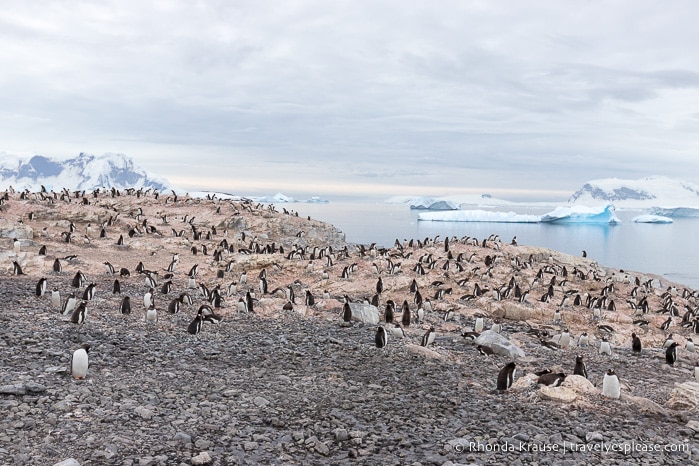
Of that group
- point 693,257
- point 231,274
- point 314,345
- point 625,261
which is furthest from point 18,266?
point 693,257

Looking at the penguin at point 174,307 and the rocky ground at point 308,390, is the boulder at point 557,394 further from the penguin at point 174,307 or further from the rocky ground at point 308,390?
the penguin at point 174,307

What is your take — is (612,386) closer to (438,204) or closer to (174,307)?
(174,307)

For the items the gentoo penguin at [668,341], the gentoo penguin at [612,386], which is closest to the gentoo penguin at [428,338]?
the gentoo penguin at [612,386]

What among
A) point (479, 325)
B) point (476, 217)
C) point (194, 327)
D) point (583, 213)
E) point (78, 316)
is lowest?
point (479, 325)

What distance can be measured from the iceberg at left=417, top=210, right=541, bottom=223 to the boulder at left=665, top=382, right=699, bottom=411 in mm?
90064

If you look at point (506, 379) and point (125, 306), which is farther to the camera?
point (125, 306)

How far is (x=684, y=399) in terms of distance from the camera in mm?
8828

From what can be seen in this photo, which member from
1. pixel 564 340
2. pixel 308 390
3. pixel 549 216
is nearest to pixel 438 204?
pixel 549 216

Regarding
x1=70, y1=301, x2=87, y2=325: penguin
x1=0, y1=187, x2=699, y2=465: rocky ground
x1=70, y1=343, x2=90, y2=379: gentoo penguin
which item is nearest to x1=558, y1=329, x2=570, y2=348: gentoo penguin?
x1=0, y1=187, x2=699, y2=465: rocky ground

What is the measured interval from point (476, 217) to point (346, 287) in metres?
83.6

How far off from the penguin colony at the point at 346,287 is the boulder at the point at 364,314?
0.97ft

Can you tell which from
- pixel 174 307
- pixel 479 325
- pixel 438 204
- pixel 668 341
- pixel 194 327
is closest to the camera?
pixel 194 327

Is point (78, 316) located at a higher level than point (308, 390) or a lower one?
higher

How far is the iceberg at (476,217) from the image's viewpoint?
100 metres
